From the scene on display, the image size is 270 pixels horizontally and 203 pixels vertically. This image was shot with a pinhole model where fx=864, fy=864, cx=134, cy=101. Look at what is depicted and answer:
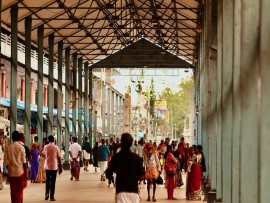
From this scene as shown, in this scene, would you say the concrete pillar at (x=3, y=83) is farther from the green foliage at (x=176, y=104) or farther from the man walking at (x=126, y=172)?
the green foliage at (x=176, y=104)

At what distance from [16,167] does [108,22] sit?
112ft

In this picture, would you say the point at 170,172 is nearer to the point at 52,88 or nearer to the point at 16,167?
the point at 16,167

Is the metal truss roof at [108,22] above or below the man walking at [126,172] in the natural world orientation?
above

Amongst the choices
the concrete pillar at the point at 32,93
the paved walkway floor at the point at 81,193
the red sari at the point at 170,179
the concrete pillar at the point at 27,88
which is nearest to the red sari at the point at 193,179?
the paved walkway floor at the point at 81,193

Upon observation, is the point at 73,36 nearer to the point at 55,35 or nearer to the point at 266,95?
the point at 55,35

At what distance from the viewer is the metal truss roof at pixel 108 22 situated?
40.7 meters

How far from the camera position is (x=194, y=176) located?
24875 mm

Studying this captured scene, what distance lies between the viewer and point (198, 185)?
25453 mm

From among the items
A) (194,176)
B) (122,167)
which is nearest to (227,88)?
(122,167)

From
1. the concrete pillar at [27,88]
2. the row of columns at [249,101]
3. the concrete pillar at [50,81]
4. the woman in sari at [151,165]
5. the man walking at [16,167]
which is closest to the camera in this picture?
the row of columns at [249,101]

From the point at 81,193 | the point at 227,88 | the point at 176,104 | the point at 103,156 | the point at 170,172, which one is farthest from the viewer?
the point at 176,104

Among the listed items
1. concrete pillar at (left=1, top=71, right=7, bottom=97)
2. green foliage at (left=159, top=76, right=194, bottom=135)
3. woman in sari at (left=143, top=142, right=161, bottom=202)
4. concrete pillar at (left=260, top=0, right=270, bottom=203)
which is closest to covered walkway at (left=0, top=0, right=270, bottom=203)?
concrete pillar at (left=260, top=0, right=270, bottom=203)

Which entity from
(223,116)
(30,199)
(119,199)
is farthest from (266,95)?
(30,199)

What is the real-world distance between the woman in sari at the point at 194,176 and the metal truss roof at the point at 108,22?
13.6 m
